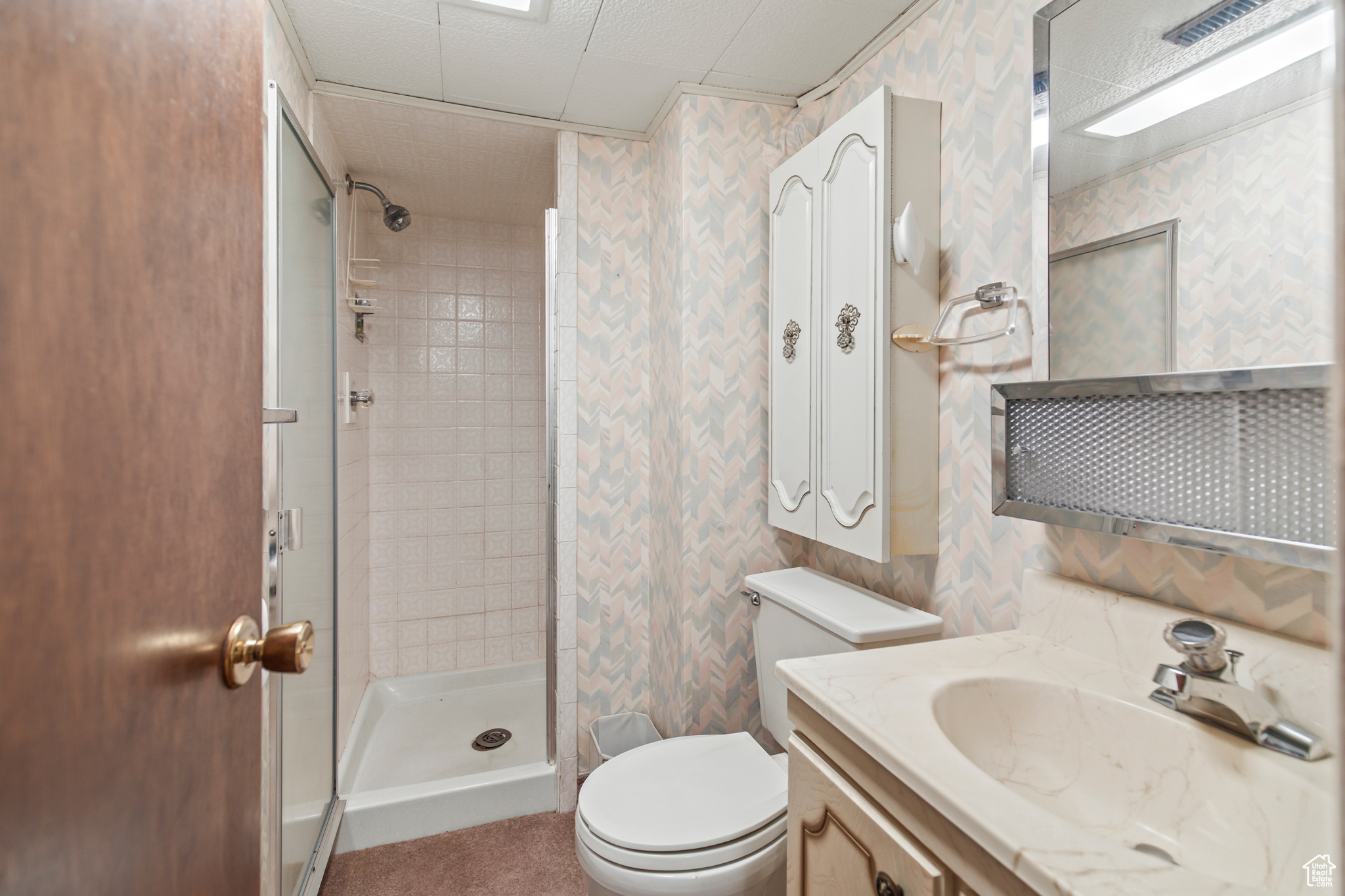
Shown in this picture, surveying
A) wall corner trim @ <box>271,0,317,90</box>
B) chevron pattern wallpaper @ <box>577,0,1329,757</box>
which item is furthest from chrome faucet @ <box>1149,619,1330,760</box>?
wall corner trim @ <box>271,0,317,90</box>

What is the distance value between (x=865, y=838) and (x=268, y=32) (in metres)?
1.95

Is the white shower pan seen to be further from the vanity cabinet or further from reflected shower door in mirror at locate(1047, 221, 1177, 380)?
reflected shower door in mirror at locate(1047, 221, 1177, 380)

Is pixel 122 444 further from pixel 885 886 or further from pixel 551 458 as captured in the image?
pixel 551 458

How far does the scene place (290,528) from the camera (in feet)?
4.25

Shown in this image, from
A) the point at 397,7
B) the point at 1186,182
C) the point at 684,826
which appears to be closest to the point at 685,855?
the point at 684,826

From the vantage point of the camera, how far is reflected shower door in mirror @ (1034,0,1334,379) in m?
0.75

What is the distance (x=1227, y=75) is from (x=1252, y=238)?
0.23 metres

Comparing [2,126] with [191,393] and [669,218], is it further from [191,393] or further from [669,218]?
[669,218]

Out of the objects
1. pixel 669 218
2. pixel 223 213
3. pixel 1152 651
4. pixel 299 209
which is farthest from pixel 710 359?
pixel 223 213

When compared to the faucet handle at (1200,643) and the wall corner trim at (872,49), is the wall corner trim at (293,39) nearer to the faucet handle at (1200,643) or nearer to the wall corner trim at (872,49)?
the wall corner trim at (872,49)

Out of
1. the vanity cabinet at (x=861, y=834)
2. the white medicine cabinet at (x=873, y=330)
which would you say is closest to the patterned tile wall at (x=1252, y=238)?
the white medicine cabinet at (x=873, y=330)

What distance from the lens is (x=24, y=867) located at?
28 centimetres

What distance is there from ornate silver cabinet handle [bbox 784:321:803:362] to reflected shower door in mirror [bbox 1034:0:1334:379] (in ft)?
2.17

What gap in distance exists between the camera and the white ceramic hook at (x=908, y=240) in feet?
4.22
